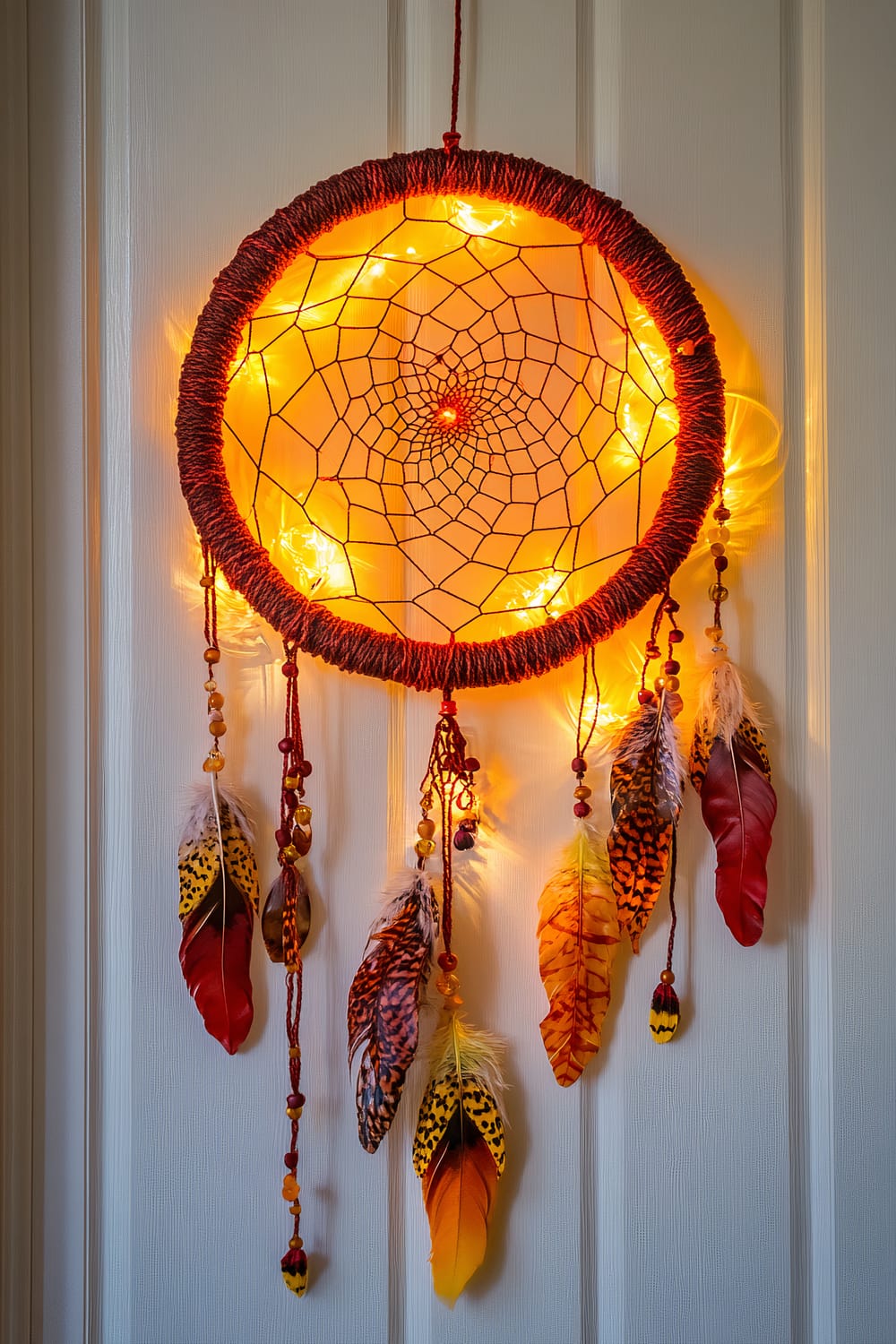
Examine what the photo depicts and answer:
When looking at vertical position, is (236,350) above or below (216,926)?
above

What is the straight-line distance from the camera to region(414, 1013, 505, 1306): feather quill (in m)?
0.63

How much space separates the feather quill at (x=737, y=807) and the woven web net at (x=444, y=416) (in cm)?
17

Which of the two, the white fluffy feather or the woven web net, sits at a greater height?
the woven web net

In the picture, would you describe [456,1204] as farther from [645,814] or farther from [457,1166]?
[645,814]

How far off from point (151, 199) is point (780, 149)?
563mm

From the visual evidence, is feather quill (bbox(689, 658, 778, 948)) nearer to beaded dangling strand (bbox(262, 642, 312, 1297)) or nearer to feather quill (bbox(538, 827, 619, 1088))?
feather quill (bbox(538, 827, 619, 1088))

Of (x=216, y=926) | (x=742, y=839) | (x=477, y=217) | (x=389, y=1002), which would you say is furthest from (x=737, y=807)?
(x=477, y=217)

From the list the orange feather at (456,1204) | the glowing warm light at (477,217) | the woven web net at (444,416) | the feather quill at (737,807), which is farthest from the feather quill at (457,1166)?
the glowing warm light at (477,217)

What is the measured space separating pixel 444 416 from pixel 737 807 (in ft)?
1.37

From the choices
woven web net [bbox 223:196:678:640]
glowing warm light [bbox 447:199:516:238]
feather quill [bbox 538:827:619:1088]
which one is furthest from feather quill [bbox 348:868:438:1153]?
glowing warm light [bbox 447:199:516:238]

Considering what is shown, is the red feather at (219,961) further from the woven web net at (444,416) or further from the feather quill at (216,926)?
the woven web net at (444,416)

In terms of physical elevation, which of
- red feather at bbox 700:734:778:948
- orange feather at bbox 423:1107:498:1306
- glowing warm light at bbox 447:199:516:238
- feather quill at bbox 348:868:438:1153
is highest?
glowing warm light at bbox 447:199:516:238

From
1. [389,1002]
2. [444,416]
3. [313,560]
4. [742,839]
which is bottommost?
[389,1002]

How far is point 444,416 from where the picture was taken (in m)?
0.66
